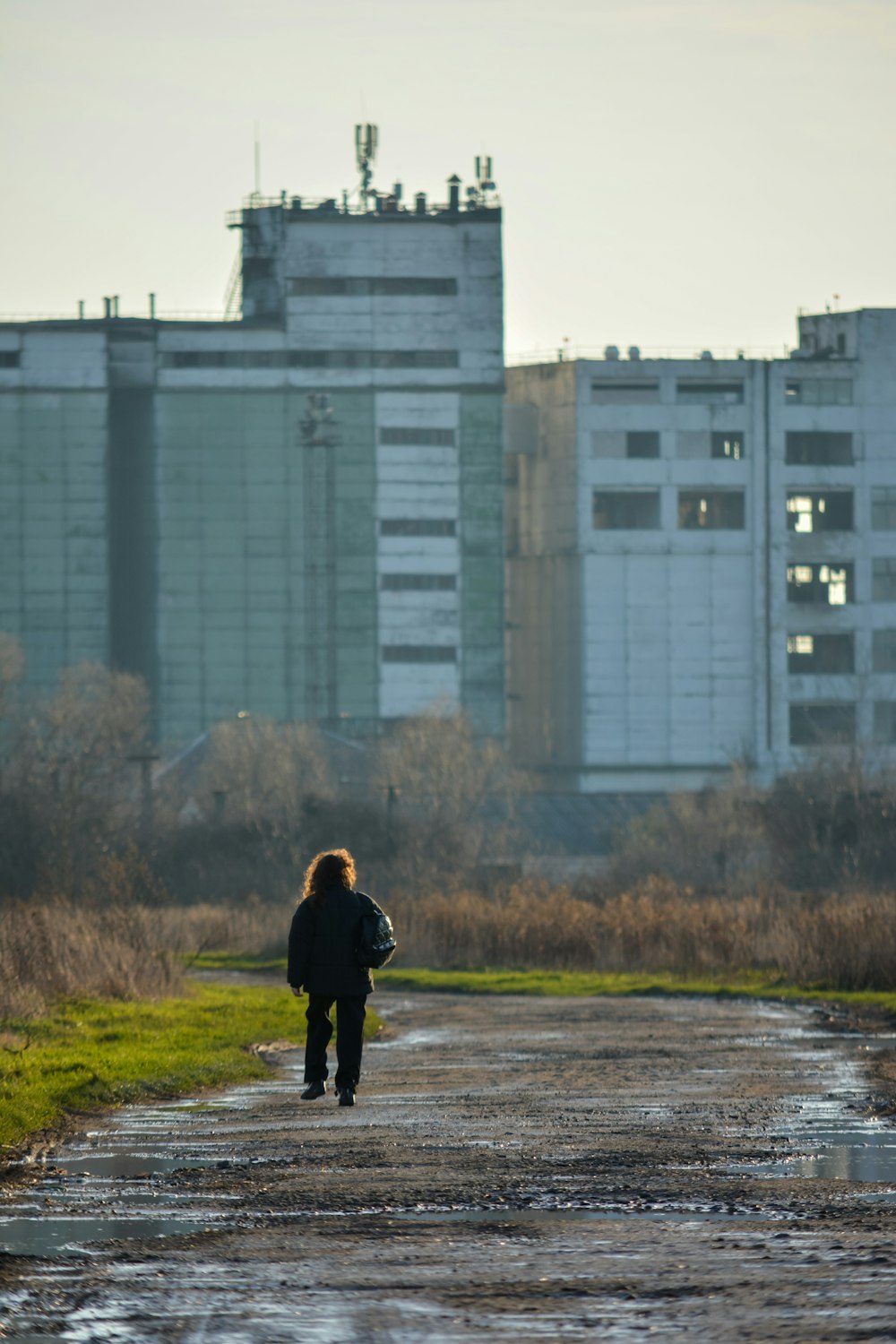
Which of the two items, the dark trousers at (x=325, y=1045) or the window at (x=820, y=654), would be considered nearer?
the dark trousers at (x=325, y=1045)

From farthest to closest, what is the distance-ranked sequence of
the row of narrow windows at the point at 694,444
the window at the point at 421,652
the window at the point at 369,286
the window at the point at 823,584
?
the window at the point at 823,584 → the row of narrow windows at the point at 694,444 → the window at the point at 369,286 → the window at the point at 421,652

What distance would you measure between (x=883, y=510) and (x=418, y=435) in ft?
90.7

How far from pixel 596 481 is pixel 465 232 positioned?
1596 cm

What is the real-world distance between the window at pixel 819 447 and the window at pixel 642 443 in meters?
7.91

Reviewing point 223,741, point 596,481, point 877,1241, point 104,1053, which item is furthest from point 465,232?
point 877,1241

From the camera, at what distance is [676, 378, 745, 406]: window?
397ft

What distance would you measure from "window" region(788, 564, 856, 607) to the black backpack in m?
112

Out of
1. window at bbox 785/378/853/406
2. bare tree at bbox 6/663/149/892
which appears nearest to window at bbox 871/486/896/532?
window at bbox 785/378/853/406

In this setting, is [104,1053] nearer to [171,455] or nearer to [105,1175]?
[105,1175]

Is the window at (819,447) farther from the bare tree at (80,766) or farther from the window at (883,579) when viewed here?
the bare tree at (80,766)

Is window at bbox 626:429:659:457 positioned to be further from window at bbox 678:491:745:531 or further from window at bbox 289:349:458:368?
window at bbox 289:349:458:368

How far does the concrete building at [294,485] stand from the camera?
389 ft

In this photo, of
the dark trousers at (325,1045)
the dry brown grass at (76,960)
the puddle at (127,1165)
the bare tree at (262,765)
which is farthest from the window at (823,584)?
the puddle at (127,1165)

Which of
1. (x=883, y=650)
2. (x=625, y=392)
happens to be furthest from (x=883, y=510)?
(x=625, y=392)
